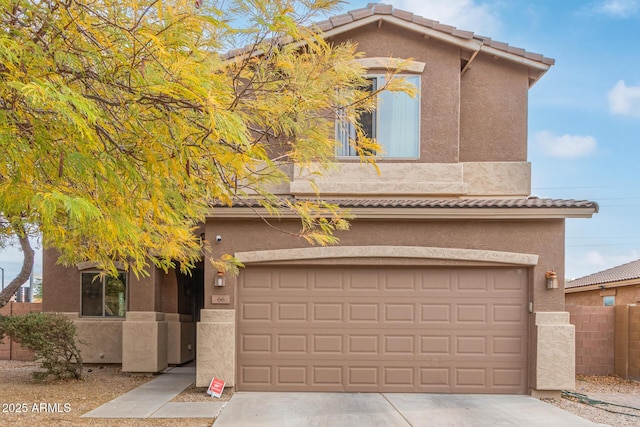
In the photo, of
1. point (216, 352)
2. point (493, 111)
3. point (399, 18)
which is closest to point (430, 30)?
point (399, 18)

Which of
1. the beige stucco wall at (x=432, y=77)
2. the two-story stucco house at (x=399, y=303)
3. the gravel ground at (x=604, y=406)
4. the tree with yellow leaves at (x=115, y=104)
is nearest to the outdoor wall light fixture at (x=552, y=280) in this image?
the two-story stucco house at (x=399, y=303)

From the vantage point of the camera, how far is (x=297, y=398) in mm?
9117

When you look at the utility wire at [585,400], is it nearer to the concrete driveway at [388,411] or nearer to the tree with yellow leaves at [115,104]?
the concrete driveway at [388,411]

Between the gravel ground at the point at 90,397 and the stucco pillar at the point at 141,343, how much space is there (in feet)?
0.90

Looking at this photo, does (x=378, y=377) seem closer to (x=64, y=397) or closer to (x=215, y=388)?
(x=215, y=388)

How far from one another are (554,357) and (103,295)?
402 inches

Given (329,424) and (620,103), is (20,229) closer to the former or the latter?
(329,424)

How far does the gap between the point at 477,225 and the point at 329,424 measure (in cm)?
460

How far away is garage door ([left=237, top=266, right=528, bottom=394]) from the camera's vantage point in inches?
381

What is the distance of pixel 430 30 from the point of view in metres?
11.8

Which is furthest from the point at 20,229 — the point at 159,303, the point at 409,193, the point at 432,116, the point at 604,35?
the point at 604,35

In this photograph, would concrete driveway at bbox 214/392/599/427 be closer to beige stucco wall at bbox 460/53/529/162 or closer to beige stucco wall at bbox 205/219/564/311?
beige stucco wall at bbox 205/219/564/311

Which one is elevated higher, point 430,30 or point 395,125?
point 430,30

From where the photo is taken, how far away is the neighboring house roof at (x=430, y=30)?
38.5 ft
